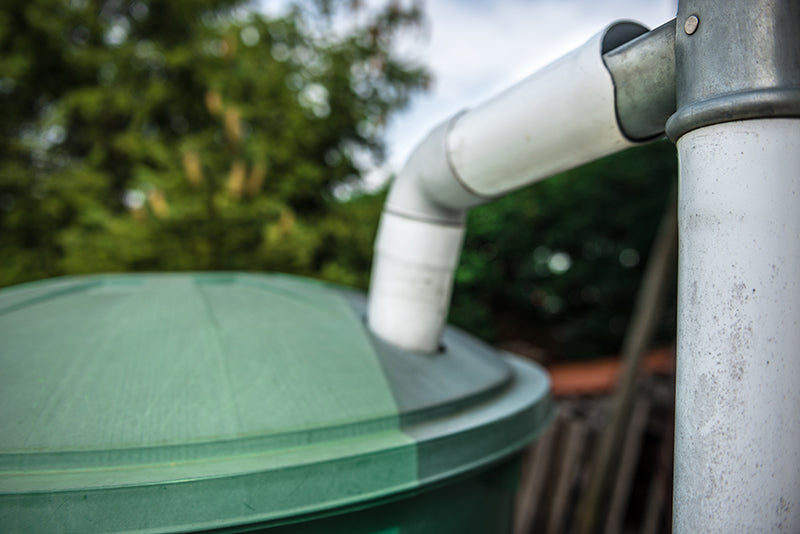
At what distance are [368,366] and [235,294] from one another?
530mm

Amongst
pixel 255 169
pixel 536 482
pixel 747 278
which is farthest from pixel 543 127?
pixel 255 169

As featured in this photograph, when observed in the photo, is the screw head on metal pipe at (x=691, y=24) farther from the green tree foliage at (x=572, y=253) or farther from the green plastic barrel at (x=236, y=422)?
the green tree foliage at (x=572, y=253)

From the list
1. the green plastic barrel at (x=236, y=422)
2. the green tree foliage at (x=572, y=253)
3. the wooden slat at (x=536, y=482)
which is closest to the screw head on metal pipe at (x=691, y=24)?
the green plastic barrel at (x=236, y=422)

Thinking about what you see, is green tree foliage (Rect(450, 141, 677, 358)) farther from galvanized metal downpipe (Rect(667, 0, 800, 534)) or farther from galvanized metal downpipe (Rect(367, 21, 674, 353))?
galvanized metal downpipe (Rect(667, 0, 800, 534))

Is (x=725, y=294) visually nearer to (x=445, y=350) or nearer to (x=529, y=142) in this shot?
(x=529, y=142)

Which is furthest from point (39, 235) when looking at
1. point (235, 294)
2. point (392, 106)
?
point (235, 294)

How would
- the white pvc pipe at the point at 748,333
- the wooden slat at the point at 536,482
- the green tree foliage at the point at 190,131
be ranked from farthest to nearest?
the green tree foliage at the point at 190,131, the wooden slat at the point at 536,482, the white pvc pipe at the point at 748,333

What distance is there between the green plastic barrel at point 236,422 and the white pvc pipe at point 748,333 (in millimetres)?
544

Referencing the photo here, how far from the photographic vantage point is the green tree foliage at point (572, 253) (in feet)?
18.8

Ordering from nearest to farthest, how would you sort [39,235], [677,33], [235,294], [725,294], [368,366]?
[725,294], [677,33], [368,366], [235,294], [39,235]

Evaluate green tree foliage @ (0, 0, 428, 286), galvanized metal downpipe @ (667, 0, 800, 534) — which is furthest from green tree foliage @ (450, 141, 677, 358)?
galvanized metal downpipe @ (667, 0, 800, 534)

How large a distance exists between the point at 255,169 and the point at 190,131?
2.15 metres

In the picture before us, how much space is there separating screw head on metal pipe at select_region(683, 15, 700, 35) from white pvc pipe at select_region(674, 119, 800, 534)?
7.0 inches

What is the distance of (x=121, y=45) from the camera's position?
18.7 feet
